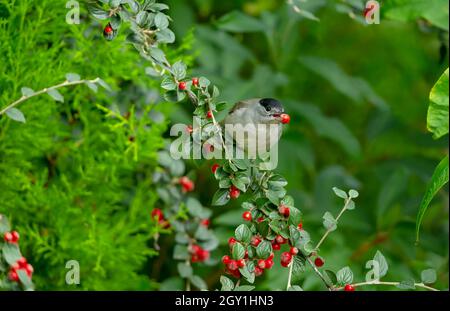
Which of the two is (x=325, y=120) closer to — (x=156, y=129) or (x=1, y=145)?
(x=156, y=129)

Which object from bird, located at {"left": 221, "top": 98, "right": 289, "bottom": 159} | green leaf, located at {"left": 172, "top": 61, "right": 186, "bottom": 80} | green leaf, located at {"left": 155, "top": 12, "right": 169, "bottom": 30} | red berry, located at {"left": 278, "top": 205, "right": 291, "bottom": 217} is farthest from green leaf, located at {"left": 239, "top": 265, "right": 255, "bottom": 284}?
green leaf, located at {"left": 155, "top": 12, "right": 169, "bottom": 30}

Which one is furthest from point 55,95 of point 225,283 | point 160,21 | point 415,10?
point 415,10

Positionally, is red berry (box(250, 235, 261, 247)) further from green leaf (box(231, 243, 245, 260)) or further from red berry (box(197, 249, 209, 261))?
red berry (box(197, 249, 209, 261))

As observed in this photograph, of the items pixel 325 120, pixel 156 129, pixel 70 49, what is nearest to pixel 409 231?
pixel 325 120

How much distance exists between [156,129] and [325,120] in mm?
735

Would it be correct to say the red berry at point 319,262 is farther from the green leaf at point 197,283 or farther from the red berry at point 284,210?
the green leaf at point 197,283

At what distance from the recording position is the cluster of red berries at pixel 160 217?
176 cm

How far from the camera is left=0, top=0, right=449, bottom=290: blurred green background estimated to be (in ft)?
5.40

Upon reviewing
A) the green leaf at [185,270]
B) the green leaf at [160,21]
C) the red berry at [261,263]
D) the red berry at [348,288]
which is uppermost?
the green leaf at [160,21]

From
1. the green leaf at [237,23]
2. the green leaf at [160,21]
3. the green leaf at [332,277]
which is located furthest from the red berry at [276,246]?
the green leaf at [237,23]

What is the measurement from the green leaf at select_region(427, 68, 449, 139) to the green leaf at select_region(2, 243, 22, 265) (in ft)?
2.63

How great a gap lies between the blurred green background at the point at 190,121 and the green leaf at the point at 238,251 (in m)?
0.44
